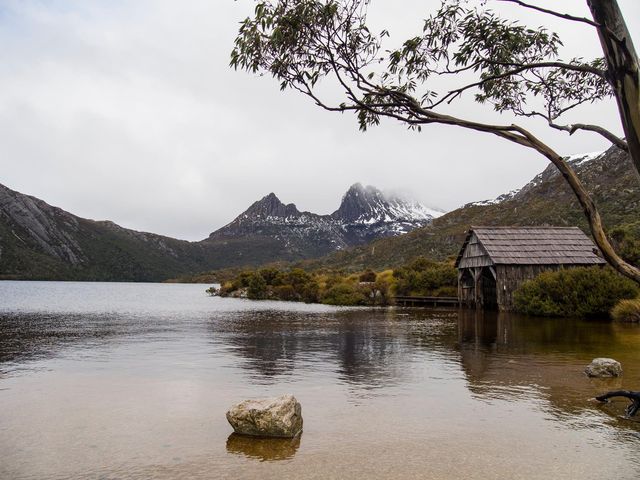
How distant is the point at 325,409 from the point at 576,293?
26.0 m

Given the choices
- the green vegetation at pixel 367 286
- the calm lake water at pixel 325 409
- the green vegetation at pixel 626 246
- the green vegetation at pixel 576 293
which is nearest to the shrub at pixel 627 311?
the green vegetation at pixel 576 293

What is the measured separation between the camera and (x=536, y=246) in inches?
1538

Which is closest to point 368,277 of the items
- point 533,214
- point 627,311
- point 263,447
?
point 627,311

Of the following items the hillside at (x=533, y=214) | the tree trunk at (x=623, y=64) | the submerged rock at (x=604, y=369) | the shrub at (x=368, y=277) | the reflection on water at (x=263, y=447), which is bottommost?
the reflection on water at (x=263, y=447)

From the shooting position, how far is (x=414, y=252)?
296ft

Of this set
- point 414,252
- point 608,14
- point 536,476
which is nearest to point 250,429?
point 536,476

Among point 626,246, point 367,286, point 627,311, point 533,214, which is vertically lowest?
point 627,311

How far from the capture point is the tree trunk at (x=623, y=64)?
250 inches

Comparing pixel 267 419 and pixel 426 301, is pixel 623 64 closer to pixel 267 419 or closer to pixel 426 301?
pixel 267 419

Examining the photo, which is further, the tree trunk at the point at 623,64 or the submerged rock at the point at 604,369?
the submerged rock at the point at 604,369

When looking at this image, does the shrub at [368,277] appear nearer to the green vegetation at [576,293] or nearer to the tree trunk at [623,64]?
the green vegetation at [576,293]

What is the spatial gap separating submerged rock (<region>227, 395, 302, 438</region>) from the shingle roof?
3175cm

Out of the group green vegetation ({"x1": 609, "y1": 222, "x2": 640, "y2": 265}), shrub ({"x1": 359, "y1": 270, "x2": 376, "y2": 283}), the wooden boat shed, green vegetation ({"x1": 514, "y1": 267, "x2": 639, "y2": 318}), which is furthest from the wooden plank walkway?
green vegetation ({"x1": 609, "y1": 222, "x2": 640, "y2": 265})

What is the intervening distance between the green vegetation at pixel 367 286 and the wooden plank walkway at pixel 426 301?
115 centimetres
